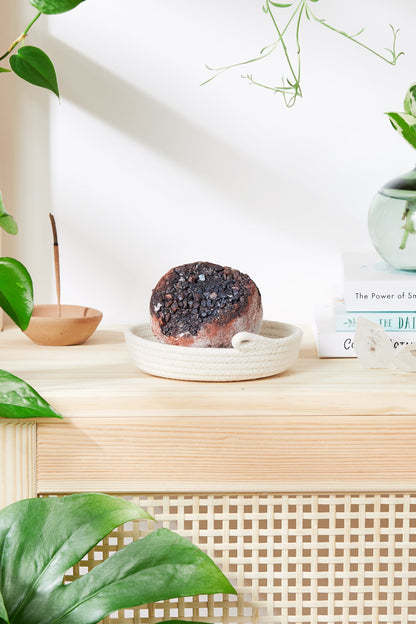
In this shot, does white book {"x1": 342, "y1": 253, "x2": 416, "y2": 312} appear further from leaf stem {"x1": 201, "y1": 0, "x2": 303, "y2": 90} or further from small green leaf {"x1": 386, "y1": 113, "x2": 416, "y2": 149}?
leaf stem {"x1": 201, "y1": 0, "x2": 303, "y2": 90}

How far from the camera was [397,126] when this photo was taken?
1.10 meters

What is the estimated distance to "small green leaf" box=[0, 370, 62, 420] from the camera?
852 millimetres

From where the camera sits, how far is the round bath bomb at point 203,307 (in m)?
0.95

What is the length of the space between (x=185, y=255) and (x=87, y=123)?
276 millimetres

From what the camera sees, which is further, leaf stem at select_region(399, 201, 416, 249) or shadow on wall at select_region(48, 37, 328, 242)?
shadow on wall at select_region(48, 37, 328, 242)

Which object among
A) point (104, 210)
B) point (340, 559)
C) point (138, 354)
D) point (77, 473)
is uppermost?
point (104, 210)

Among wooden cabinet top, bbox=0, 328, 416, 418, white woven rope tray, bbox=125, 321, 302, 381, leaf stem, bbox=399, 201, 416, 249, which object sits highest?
leaf stem, bbox=399, 201, 416, 249

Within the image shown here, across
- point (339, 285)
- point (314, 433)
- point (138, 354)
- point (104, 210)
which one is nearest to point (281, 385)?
point (314, 433)

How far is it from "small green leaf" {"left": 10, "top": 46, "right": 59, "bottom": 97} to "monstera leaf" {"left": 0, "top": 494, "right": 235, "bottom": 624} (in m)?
0.52

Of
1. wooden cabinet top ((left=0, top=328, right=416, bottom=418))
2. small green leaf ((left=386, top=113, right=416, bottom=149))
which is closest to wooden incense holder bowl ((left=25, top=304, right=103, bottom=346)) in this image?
wooden cabinet top ((left=0, top=328, right=416, bottom=418))

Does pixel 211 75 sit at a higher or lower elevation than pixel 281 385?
higher

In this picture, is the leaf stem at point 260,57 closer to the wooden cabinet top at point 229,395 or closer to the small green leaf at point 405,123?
the small green leaf at point 405,123

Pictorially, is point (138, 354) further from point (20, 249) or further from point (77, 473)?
point (20, 249)

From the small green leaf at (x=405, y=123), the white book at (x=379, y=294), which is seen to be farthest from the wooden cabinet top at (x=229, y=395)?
the small green leaf at (x=405, y=123)
